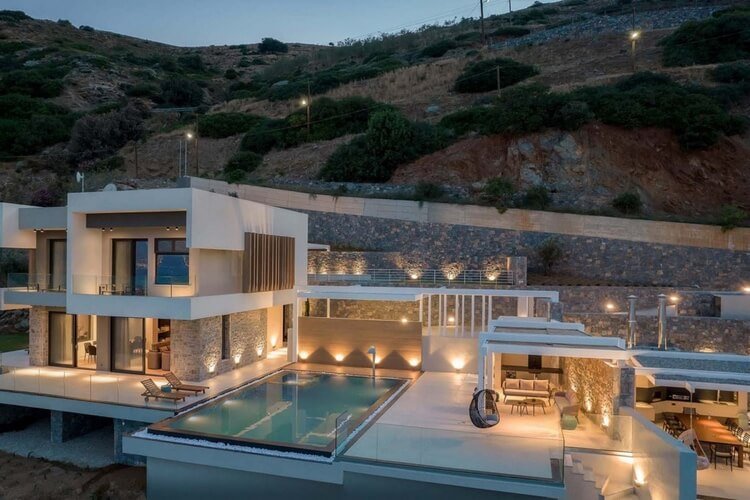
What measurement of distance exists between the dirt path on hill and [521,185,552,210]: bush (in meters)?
20.1

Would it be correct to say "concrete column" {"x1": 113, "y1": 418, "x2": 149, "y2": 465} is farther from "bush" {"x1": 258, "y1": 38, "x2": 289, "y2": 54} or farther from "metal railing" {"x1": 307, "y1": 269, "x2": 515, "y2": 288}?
"bush" {"x1": 258, "y1": 38, "x2": 289, "y2": 54}

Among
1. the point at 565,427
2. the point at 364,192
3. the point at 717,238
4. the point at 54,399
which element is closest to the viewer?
the point at 565,427

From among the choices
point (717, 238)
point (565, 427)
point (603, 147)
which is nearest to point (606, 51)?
→ point (603, 147)

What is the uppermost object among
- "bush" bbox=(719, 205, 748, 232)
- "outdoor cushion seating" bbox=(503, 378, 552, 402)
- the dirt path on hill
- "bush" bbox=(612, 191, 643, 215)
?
"bush" bbox=(612, 191, 643, 215)

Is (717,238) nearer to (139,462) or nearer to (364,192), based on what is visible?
(364,192)

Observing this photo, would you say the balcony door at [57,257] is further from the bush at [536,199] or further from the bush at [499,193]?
the bush at [536,199]

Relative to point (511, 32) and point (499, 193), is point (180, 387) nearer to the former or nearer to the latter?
point (499, 193)

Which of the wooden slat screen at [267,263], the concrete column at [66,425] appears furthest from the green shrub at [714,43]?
the concrete column at [66,425]

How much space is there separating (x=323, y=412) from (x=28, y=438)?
330 inches

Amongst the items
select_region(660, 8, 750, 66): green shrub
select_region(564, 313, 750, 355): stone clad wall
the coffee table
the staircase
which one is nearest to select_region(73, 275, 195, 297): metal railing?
the coffee table

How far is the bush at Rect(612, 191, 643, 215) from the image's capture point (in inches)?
971

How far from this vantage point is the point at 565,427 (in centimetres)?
1038

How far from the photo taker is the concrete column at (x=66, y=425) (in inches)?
504

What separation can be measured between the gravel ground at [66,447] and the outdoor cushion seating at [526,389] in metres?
9.60
